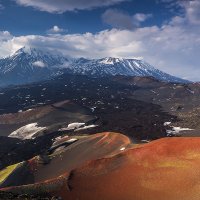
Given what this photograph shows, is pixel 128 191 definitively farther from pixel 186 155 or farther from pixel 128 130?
pixel 128 130

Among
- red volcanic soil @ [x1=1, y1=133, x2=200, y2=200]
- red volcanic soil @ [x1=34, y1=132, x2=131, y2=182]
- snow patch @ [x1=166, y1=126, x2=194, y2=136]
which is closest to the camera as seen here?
red volcanic soil @ [x1=1, y1=133, x2=200, y2=200]

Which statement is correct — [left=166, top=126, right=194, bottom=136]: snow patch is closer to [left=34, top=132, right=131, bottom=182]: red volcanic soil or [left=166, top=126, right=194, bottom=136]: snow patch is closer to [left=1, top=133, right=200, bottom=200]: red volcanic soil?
[left=34, top=132, right=131, bottom=182]: red volcanic soil

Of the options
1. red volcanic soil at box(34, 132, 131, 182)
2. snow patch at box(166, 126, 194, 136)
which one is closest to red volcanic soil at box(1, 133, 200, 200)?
red volcanic soil at box(34, 132, 131, 182)

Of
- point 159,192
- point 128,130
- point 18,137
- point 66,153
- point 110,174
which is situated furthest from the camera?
point 18,137

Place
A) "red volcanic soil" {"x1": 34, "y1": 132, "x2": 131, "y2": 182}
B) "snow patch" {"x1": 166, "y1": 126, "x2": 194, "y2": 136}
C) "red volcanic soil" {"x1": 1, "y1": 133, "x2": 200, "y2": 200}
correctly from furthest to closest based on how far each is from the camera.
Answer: "snow patch" {"x1": 166, "y1": 126, "x2": 194, "y2": 136}, "red volcanic soil" {"x1": 34, "y1": 132, "x2": 131, "y2": 182}, "red volcanic soil" {"x1": 1, "y1": 133, "x2": 200, "y2": 200}

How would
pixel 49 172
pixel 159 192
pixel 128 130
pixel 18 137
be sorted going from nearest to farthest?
pixel 159 192
pixel 49 172
pixel 128 130
pixel 18 137

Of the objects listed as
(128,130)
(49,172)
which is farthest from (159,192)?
(128,130)

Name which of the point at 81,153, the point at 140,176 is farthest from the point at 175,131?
the point at 140,176

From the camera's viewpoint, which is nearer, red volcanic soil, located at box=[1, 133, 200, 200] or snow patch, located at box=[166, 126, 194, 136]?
red volcanic soil, located at box=[1, 133, 200, 200]

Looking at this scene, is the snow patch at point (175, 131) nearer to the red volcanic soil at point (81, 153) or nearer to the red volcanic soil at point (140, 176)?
the red volcanic soil at point (81, 153)
